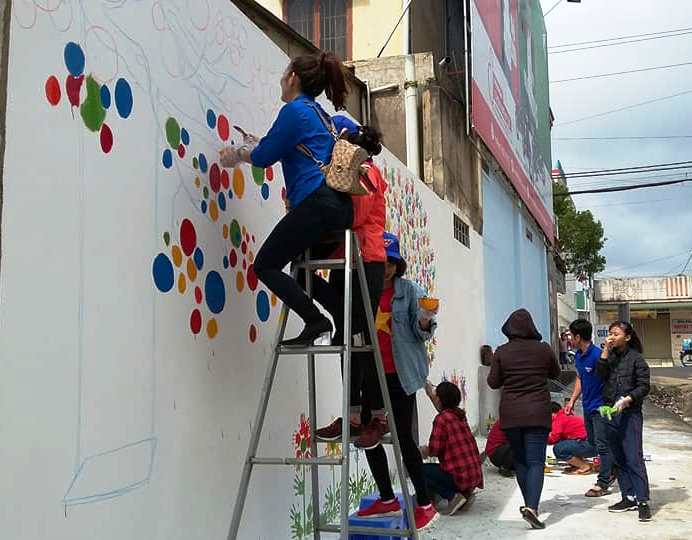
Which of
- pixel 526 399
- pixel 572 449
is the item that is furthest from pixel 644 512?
pixel 572 449

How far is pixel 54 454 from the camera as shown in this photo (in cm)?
216

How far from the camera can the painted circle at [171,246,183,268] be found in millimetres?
2893

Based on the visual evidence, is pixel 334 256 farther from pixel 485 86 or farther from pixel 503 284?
pixel 503 284

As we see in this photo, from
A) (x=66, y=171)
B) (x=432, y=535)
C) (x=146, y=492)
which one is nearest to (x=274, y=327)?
(x=146, y=492)

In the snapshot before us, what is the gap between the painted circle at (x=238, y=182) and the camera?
138 inches

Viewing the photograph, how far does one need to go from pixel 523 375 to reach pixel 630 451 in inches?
42.6

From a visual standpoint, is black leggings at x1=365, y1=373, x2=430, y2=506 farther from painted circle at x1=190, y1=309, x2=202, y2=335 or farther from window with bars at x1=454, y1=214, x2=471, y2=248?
window with bars at x1=454, y1=214, x2=471, y2=248

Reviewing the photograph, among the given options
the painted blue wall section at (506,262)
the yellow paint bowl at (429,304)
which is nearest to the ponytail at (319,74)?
the yellow paint bowl at (429,304)

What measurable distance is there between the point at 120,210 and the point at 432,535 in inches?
135

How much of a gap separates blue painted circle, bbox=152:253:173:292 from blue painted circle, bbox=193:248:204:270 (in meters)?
0.20

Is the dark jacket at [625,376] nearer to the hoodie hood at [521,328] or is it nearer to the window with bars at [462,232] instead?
the hoodie hood at [521,328]

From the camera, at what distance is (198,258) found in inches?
121

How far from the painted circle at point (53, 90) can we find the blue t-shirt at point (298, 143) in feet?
3.03

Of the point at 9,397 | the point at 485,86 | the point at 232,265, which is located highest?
the point at 485,86
